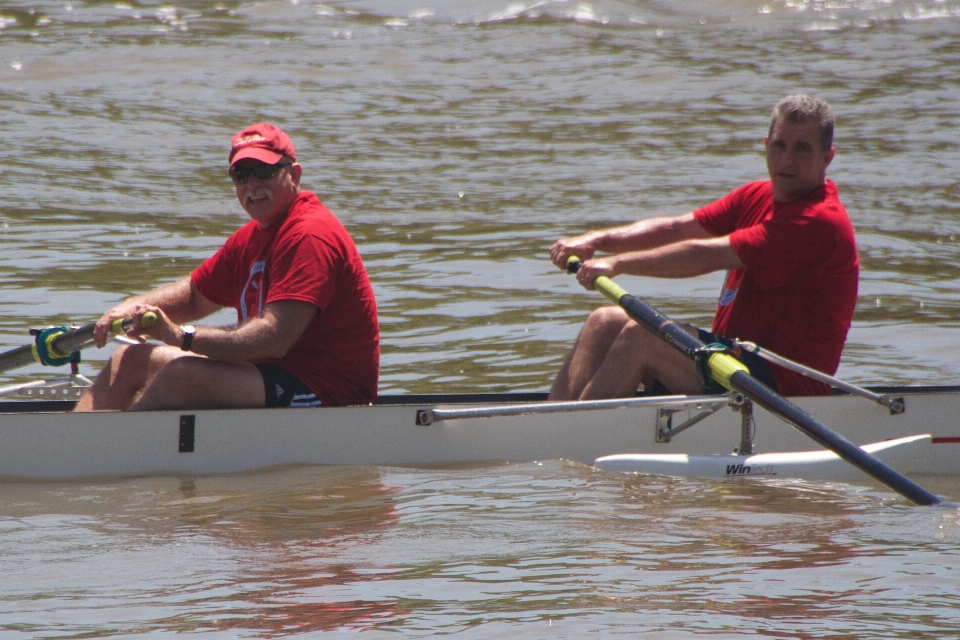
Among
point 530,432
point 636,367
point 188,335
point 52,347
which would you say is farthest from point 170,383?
point 636,367

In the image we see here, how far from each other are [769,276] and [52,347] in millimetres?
3120

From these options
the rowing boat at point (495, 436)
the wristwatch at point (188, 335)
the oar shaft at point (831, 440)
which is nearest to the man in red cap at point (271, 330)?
the wristwatch at point (188, 335)

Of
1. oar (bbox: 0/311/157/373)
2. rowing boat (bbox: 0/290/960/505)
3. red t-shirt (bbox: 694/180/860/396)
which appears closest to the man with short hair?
red t-shirt (bbox: 694/180/860/396)

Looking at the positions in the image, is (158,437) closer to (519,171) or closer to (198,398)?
(198,398)

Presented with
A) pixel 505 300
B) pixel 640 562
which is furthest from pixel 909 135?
pixel 640 562

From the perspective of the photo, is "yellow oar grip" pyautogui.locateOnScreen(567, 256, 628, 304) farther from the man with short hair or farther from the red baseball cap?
the red baseball cap

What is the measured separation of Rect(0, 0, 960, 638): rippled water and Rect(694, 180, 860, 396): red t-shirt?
61 cm

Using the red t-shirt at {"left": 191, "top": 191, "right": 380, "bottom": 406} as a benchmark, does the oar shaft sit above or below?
below

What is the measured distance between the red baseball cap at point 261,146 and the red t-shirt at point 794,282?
1.89m

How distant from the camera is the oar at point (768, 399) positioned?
4.99 metres

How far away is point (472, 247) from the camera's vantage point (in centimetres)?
1192

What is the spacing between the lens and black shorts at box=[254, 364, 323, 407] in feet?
17.4

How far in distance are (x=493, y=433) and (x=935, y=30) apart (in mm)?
19381

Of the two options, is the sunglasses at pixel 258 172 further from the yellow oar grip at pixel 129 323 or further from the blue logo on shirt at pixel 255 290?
the yellow oar grip at pixel 129 323
